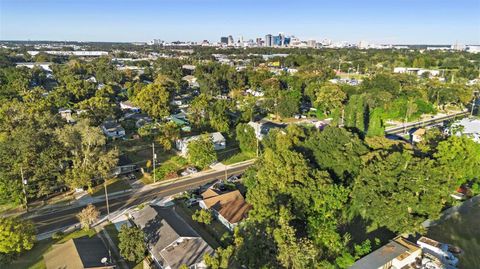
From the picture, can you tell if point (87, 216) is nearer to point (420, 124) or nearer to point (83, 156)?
point (83, 156)

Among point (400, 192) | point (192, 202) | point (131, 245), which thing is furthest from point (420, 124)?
point (131, 245)

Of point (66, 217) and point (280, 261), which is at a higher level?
point (280, 261)

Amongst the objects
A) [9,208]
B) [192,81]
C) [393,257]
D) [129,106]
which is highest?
[192,81]

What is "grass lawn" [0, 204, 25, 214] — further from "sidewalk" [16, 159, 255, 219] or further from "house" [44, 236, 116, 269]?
"house" [44, 236, 116, 269]

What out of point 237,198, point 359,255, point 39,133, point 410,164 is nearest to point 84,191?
point 39,133

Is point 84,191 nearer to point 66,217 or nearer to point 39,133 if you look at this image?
point 66,217
